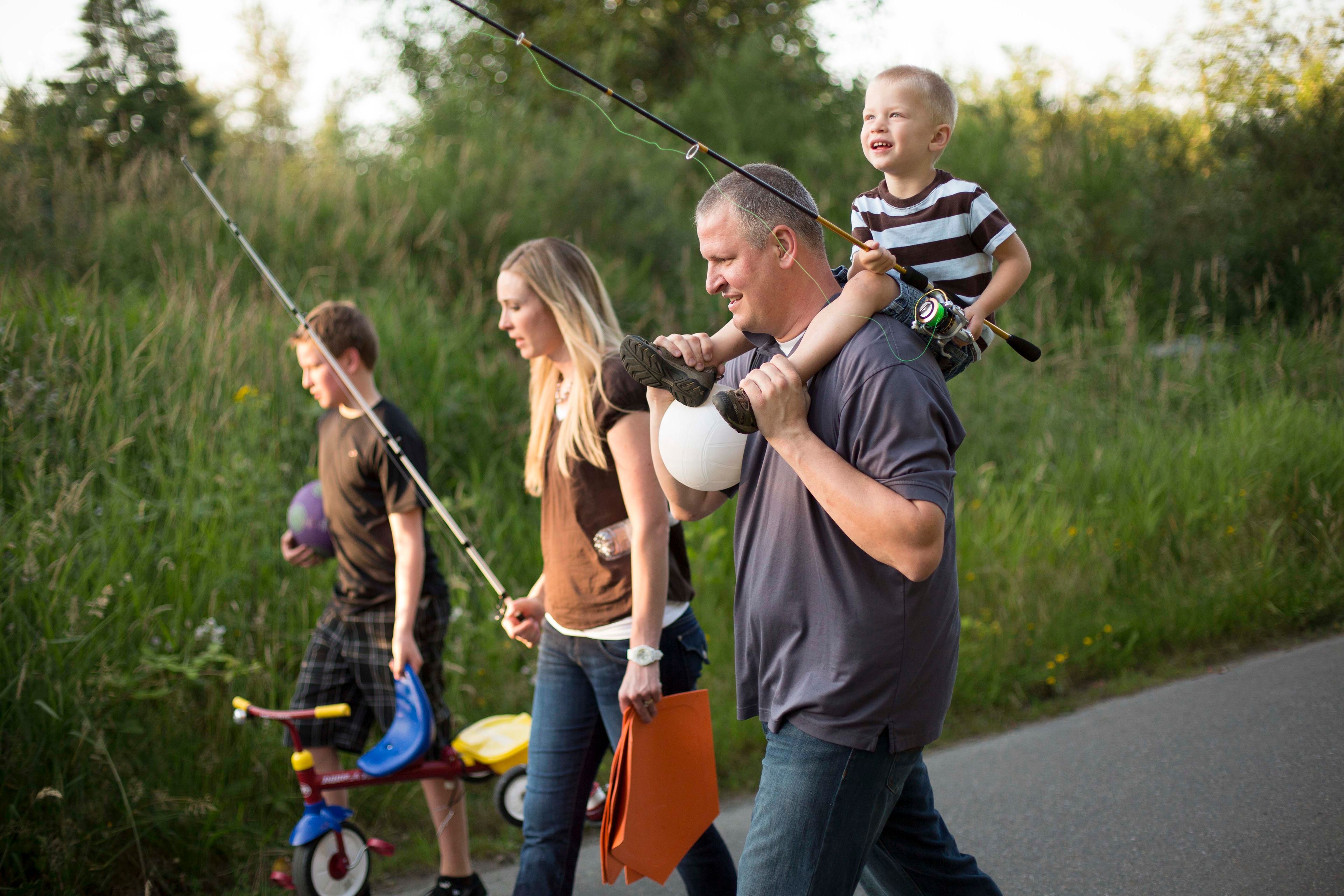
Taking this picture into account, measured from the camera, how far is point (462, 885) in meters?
3.70

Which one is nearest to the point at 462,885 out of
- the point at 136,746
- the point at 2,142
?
the point at 136,746

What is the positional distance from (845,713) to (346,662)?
241 centimetres

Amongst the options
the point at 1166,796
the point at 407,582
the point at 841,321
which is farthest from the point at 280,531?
the point at 1166,796

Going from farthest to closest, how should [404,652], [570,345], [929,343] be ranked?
[404,652] < [570,345] < [929,343]

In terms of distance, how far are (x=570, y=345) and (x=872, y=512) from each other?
4.95 feet

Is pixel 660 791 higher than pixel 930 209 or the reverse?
the reverse

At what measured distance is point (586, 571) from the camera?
122 inches

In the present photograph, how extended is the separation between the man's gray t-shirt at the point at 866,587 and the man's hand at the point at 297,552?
2.36 meters

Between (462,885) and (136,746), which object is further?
(136,746)

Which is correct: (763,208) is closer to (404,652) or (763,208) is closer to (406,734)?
(404,652)

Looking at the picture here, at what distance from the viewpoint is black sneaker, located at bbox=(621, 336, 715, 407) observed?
2178 mm

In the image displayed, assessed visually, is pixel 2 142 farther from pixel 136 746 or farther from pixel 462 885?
pixel 462 885

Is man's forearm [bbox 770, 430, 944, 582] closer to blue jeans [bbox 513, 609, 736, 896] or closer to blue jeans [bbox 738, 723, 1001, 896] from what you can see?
blue jeans [bbox 738, 723, 1001, 896]

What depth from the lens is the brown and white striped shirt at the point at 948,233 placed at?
111 inches
